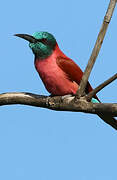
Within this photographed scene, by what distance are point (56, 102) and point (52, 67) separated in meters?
1.34

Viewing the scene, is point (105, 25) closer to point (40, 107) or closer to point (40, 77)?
point (40, 107)

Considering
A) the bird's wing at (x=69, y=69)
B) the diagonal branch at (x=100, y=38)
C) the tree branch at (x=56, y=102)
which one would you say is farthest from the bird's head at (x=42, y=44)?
the diagonal branch at (x=100, y=38)

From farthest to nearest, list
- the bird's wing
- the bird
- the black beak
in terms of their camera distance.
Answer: the bird's wing → the bird → the black beak

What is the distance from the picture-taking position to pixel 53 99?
4641 mm

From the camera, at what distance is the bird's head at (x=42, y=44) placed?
19.2 ft

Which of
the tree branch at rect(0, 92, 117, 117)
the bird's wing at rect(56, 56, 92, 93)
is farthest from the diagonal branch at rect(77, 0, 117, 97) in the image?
the bird's wing at rect(56, 56, 92, 93)

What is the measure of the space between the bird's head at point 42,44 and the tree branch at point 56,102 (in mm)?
1195

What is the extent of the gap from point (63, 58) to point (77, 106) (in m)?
1.85

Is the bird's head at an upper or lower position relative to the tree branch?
upper

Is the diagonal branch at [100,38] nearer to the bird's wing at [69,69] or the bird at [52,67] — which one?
A: the bird at [52,67]

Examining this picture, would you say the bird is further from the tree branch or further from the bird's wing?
the tree branch

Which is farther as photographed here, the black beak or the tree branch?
the black beak

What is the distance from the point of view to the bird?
19.2 feet

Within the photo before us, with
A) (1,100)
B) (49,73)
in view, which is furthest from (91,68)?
(49,73)
